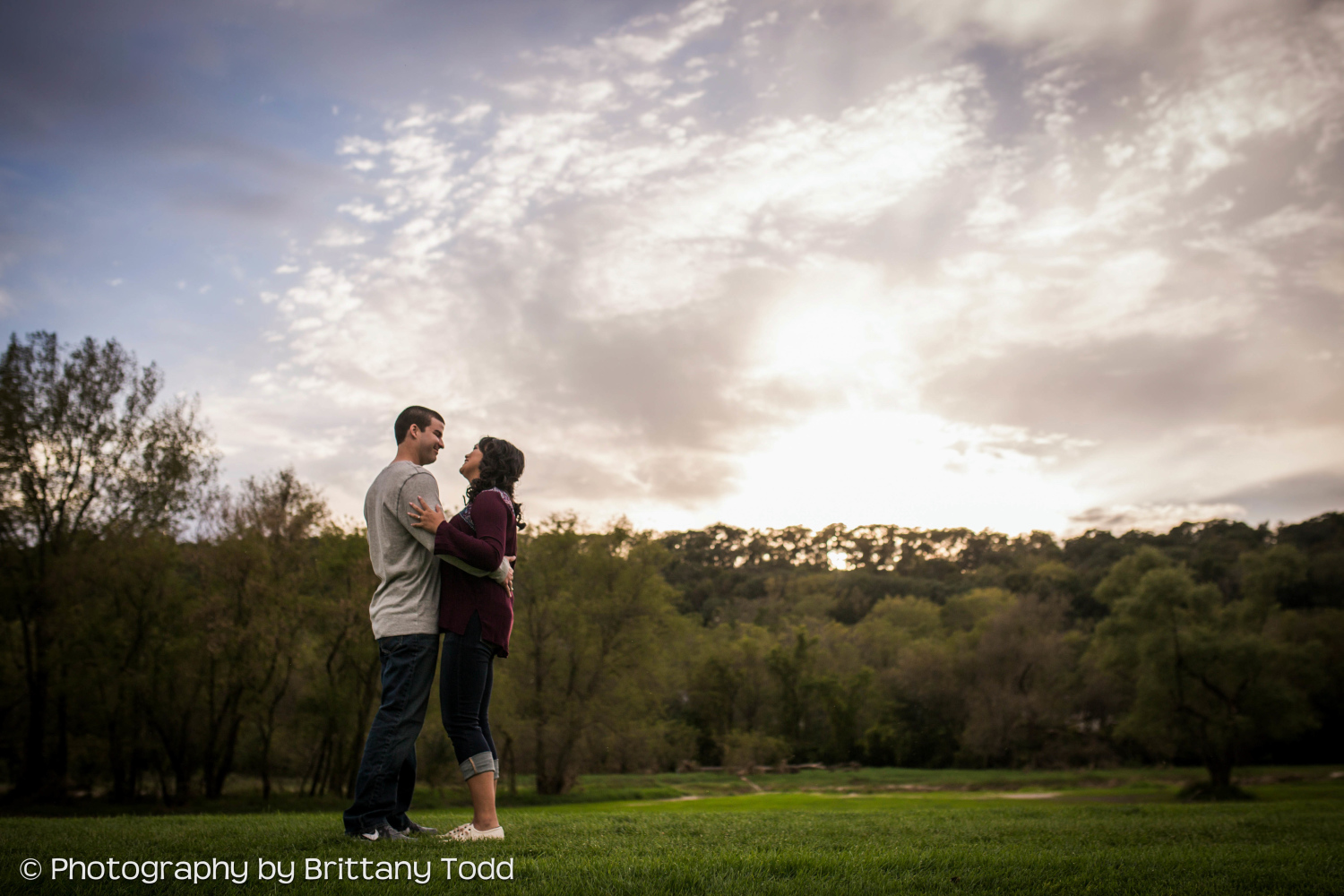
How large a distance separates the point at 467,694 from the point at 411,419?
1859 mm

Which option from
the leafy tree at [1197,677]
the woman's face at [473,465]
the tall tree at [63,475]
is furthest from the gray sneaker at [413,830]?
the leafy tree at [1197,677]

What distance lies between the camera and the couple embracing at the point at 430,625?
4.52m

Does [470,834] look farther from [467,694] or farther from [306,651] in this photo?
[306,651]

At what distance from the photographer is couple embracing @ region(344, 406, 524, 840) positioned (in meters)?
4.52

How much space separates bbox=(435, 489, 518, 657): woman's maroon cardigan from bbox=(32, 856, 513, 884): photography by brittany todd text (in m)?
1.42

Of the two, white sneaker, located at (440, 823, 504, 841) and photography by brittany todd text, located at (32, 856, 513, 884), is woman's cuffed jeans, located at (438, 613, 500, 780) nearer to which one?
white sneaker, located at (440, 823, 504, 841)

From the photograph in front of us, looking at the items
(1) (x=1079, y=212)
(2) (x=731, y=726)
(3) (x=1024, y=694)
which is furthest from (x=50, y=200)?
(3) (x=1024, y=694)

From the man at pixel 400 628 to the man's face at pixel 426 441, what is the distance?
166mm

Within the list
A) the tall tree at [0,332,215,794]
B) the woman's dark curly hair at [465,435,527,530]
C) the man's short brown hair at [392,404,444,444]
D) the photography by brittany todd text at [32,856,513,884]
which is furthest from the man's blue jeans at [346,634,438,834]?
the tall tree at [0,332,215,794]

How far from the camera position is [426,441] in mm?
5105

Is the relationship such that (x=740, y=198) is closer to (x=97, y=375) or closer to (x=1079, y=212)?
(x=1079, y=212)

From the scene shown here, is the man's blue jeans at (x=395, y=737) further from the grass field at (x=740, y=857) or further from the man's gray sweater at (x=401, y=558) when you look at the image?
the grass field at (x=740, y=857)

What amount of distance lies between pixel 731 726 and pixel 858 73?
→ 161ft

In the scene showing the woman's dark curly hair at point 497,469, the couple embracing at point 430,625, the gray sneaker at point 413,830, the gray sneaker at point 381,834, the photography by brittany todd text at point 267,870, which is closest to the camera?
the photography by brittany todd text at point 267,870
